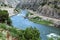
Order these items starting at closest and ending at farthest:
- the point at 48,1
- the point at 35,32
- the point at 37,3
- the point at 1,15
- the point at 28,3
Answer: the point at 35,32 < the point at 1,15 < the point at 48,1 < the point at 37,3 < the point at 28,3

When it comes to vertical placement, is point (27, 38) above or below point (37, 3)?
above

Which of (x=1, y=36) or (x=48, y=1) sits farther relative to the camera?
(x=48, y=1)

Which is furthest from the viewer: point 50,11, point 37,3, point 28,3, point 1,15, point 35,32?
point 28,3

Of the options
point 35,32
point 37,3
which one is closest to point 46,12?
point 37,3

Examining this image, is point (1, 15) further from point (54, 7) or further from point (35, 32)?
point (54, 7)

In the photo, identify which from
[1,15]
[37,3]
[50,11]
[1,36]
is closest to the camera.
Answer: [1,36]

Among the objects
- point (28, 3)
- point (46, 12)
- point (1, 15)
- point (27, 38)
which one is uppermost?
point (27, 38)

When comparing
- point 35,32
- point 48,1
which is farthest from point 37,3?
point 35,32

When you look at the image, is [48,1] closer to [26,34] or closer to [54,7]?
[54,7]

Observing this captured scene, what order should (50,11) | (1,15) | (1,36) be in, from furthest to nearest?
(50,11)
(1,15)
(1,36)
